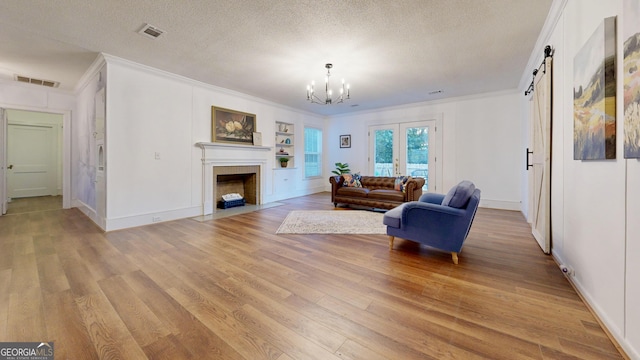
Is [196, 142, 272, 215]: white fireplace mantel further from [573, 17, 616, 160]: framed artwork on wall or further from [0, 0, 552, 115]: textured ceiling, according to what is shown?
[573, 17, 616, 160]: framed artwork on wall

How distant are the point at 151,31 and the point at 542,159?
198 inches

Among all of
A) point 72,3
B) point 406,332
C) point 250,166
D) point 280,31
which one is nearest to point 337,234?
point 406,332

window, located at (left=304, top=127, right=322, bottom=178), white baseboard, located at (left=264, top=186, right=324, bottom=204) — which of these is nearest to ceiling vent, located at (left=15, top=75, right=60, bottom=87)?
white baseboard, located at (left=264, top=186, right=324, bottom=204)

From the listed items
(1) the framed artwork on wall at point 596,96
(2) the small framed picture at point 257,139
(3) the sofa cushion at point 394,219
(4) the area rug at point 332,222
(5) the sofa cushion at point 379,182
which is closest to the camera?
(1) the framed artwork on wall at point 596,96

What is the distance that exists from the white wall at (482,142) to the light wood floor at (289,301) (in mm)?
2747

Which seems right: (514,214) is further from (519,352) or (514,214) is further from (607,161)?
(519,352)

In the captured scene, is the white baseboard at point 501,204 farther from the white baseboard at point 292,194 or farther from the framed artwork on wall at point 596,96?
the white baseboard at point 292,194

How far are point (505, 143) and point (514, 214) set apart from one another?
5.32 ft

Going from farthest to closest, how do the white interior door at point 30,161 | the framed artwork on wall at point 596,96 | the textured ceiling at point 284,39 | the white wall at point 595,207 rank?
the white interior door at point 30,161, the textured ceiling at point 284,39, the framed artwork on wall at point 596,96, the white wall at point 595,207

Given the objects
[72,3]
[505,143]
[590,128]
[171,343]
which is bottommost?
[171,343]

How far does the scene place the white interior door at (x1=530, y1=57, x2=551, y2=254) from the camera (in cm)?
283

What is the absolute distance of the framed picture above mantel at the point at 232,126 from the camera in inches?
211

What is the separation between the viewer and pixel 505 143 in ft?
18.3

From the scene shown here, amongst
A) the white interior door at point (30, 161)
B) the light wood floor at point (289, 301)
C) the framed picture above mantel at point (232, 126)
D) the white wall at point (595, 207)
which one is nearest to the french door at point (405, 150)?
the light wood floor at point (289, 301)
